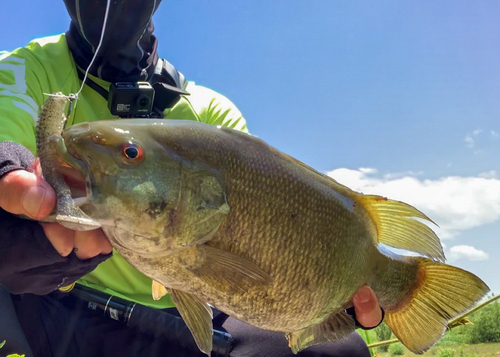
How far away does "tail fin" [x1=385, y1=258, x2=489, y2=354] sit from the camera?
6.47 feet

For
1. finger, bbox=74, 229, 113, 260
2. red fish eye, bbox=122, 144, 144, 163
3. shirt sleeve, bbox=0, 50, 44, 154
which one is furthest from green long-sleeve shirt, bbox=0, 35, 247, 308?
red fish eye, bbox=122, 144, 144, 163

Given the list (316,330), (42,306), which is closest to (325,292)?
(316,330)

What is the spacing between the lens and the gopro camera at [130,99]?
8.07 feet

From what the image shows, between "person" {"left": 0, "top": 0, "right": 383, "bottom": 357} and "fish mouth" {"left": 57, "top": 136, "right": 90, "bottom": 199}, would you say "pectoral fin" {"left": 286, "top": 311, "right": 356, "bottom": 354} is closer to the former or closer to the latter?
"person" {"left": 0, "top": 0, "right": 383, "bottom": 357}

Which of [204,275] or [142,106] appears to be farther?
[142,106]

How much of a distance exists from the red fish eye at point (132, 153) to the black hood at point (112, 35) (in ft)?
5.57

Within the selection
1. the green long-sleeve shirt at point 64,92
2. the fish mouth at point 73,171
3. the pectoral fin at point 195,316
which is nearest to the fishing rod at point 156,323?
the green long-sleeve shirt at point 64,92

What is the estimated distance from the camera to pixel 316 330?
186cm

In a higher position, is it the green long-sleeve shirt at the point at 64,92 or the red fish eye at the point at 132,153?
the red fish eye at the point at 132,153

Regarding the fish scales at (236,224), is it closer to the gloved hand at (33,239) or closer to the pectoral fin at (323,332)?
the pectoral fin at (323,332)

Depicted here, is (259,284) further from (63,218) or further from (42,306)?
(42,306)

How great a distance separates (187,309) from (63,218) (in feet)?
1.95

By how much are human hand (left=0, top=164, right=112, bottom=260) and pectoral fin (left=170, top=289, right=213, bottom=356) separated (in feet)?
1.12

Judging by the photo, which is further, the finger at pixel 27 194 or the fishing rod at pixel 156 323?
the fishing rod at pixel 156 323
